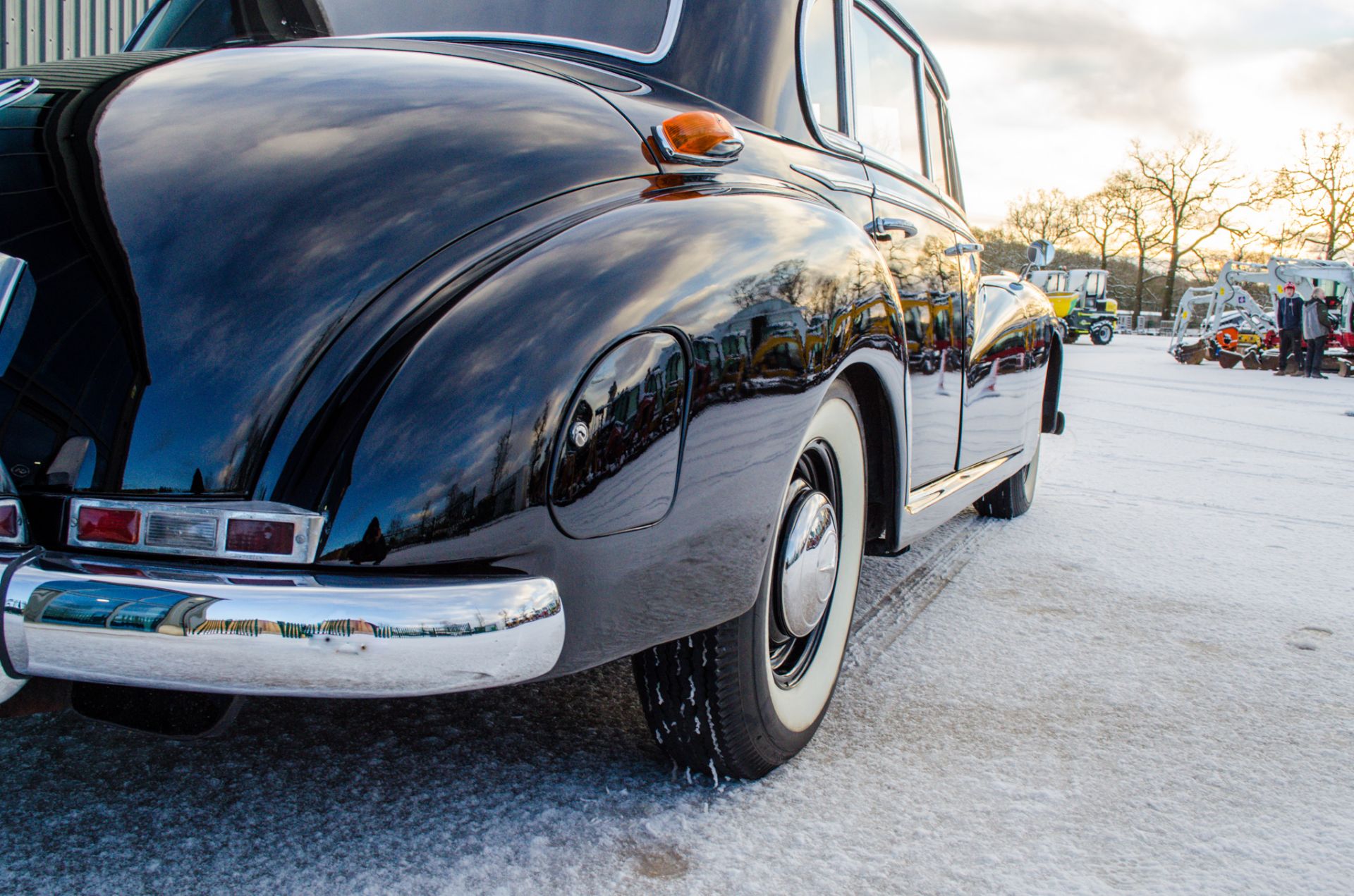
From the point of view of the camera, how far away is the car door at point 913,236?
8.46ft

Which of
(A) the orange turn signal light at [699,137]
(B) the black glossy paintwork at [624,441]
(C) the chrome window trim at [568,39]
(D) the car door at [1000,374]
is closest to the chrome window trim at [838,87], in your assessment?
(C) the chrome window trim at [568,39]

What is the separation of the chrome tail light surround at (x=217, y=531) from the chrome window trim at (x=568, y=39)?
4.11 feet

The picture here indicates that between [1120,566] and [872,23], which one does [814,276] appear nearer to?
[872,23]

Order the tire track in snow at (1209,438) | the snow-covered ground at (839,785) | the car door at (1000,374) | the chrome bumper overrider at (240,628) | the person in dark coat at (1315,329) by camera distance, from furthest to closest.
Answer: the person in dark coat at (1315,329) → the tire track in snow at (1209,438) → the car door at (1000,374) → the snow-covered ground at (839,785) → the chrome bumper overrider at (240,628)

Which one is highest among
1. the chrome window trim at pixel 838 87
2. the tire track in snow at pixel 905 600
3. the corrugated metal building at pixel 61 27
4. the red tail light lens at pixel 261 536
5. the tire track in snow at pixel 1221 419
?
the corrugated metal building at pixel 61 27

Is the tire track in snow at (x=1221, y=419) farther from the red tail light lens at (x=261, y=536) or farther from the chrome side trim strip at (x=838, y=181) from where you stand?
the red tail light lens at (x=261, y=536)

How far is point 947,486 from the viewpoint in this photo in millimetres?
2904

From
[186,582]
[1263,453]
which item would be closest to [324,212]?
[186,582]

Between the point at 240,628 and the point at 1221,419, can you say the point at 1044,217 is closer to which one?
the point at 1221,419

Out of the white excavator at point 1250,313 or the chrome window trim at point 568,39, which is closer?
the chrome window trim at point 568,39

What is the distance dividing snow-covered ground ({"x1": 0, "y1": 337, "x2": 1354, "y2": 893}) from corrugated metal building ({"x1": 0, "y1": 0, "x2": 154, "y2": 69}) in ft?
24.5

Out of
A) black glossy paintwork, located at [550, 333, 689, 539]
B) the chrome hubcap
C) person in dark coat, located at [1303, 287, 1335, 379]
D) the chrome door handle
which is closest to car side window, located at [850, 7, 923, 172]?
the chrome door handle

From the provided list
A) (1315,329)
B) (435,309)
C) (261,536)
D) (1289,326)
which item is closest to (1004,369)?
(435,309)

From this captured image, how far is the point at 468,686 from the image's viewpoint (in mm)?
1351
